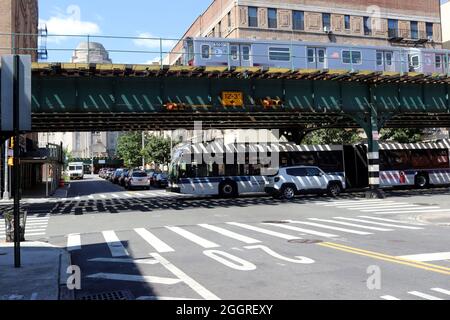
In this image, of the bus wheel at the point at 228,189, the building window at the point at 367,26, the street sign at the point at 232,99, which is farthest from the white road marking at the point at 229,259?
the building window at the point at 367,26

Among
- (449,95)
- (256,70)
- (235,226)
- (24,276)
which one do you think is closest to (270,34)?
(449,95)

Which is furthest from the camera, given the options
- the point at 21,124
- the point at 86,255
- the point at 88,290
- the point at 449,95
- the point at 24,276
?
the point at 449,95

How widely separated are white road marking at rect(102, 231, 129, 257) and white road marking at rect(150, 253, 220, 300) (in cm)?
109

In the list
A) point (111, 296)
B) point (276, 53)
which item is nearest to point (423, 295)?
point (111, 296)

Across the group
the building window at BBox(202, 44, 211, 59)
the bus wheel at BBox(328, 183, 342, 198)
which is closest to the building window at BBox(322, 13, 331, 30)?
the bus wheel at BBox(328, 183, 342, 198)

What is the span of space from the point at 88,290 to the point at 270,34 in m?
52.3

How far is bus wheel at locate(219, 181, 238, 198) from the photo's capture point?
30.6m

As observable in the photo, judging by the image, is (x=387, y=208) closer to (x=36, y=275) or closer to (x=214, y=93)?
(x=214, y=93)

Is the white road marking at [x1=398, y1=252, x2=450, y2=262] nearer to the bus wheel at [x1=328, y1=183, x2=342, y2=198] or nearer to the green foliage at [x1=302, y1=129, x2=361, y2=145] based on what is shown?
the bus wheel at [x1=328, y1=183, x2=342, y2=198]

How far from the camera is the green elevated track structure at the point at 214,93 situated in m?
23.4

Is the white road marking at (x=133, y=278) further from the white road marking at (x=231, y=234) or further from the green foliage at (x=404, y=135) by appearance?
the green foliage at (x=404, y=135)

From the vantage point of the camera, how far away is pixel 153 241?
1301 centimetres

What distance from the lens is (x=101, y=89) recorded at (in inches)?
947
